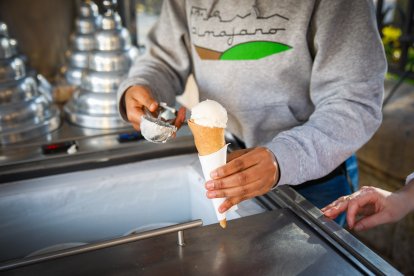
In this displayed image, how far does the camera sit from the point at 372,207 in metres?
1.06

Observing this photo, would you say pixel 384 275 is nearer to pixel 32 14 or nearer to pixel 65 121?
pixel 65 121

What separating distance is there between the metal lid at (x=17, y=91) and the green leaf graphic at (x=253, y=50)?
823 millimetres

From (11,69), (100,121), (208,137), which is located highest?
(208,137)

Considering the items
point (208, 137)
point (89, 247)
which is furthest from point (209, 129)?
point (89, 247)

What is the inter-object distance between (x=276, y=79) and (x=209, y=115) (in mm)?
509

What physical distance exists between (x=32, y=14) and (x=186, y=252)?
2209 millimetres

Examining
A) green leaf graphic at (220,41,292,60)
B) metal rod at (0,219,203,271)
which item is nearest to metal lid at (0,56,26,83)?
green leaf graphic at (220,41,292,60)

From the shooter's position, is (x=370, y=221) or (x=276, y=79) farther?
(x=276, y=79)

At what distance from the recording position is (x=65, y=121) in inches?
71.5

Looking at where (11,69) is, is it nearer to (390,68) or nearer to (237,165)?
(237,165)

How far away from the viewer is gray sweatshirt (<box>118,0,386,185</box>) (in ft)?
3.58

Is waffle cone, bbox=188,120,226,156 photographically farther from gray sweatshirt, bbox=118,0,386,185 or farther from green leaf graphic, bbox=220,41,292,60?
green leaf graphic, bbox=220,41,292,60

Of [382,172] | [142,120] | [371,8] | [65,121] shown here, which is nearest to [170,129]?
[142,120]

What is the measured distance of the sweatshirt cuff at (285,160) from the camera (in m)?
0.96
